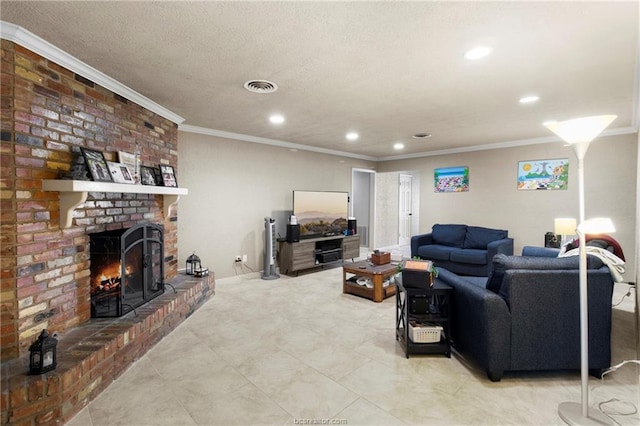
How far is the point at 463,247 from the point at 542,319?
352 centimetres

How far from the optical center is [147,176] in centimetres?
322

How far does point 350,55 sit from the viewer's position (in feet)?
7.17

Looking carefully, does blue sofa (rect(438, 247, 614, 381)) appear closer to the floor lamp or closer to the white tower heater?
the floor lamp

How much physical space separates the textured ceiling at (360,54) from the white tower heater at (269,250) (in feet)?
6.06

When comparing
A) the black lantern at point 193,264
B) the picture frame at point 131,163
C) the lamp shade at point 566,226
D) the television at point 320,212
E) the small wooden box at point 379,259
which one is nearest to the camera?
the picture frame at point 131,163

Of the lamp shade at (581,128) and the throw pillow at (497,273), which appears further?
the throw pillow at (497,273)

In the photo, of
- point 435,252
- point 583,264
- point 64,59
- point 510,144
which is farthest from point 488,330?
point 510,144

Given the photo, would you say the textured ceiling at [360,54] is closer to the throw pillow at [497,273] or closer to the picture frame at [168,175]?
the picture frame at [168,175]

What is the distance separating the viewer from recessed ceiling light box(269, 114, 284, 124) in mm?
3810

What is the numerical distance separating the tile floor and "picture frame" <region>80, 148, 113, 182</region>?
1.50 metres

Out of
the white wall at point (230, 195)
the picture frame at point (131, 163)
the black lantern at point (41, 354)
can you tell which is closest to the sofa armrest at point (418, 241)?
the white wall at point (230, 195)

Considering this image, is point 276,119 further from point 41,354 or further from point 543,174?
point 543,174

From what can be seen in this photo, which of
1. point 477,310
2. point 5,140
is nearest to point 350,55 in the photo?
point 477,310

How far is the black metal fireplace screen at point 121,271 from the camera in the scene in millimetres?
2562
